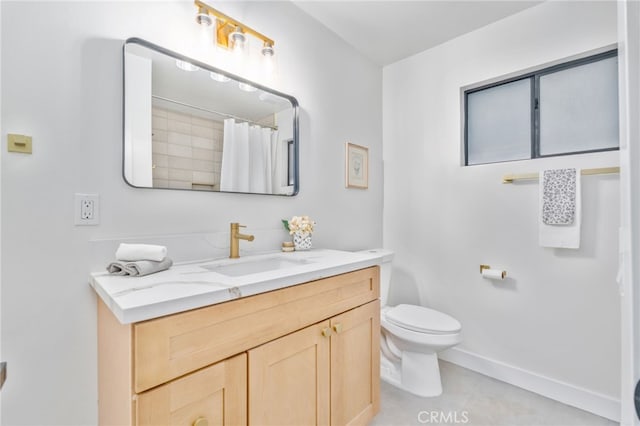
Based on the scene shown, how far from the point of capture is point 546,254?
6.22 ft

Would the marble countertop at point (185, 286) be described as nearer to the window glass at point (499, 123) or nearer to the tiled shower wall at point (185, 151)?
the tiled shower wall at point (185, 151)

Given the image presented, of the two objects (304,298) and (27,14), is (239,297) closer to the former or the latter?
(304,298)

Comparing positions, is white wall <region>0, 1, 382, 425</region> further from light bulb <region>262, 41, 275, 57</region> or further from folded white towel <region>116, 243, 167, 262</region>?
light bulb <region>262, 41, 275, 57</region>

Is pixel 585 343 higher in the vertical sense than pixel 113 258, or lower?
lower

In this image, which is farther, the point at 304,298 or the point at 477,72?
the point at 477,72

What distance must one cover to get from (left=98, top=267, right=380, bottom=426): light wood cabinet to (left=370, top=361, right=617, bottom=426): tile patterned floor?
0.33m

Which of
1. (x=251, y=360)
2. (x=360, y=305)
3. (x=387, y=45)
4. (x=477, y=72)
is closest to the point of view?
(x=251, y=360)

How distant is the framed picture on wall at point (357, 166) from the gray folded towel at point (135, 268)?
153 cm

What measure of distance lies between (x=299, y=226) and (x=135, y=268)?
929 millimetres

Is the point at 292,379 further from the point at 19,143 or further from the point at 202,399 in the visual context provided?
the point at 19,143

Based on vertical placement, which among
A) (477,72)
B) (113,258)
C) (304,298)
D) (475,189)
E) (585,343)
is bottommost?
(585,343)

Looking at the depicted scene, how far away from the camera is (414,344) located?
5.99 feet

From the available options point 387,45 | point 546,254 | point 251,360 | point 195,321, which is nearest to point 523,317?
point 546,254

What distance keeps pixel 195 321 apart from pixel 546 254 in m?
2.07
